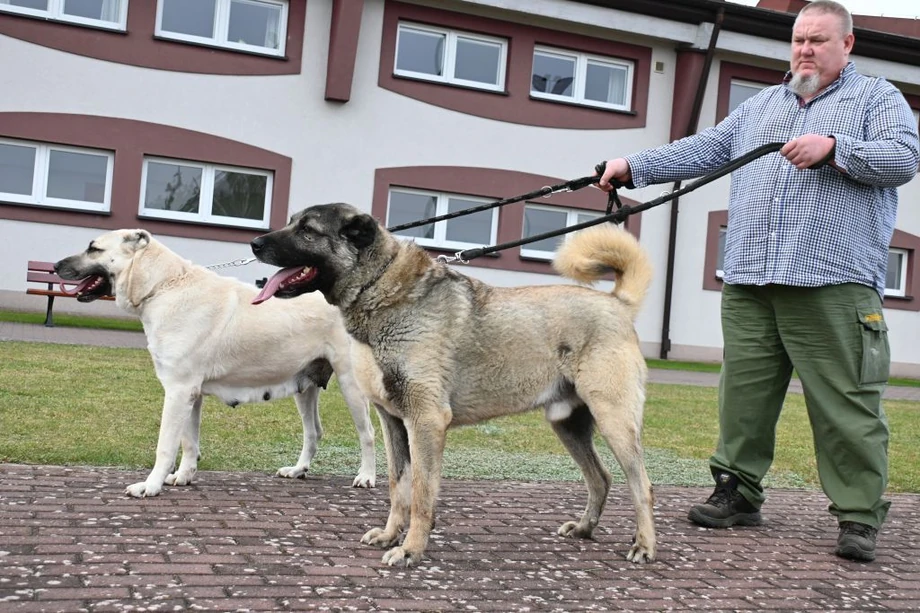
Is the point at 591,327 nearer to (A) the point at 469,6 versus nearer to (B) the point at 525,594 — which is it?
(B) the point at 525,594

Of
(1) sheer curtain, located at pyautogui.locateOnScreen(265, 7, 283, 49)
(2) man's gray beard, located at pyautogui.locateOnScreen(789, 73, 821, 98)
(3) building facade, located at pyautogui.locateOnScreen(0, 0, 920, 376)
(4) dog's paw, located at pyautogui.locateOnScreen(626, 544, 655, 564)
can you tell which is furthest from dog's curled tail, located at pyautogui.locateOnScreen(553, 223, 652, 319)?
(1) sheer curtain, located at pyautogui.locateOnScreen(265, 7, 283, 49)

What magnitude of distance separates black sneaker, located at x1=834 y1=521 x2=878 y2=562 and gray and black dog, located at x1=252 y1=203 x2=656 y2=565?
1.14m

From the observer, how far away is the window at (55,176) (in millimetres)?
17672

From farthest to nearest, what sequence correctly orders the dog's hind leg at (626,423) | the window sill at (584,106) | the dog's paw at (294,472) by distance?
the window sill at (584,106) < the dog's paw at (294,472) < the dog's hind leg at (626,423)

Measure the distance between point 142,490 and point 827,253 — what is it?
416 cm

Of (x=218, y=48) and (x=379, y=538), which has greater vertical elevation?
(x=218, y=48)

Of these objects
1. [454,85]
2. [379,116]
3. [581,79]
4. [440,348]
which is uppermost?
[581,79]

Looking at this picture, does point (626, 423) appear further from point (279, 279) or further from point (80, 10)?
point (80, 10)

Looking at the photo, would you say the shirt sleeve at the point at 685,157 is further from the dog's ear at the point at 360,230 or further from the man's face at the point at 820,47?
the dog's ear at the point at 360,230

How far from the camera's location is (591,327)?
197 inches

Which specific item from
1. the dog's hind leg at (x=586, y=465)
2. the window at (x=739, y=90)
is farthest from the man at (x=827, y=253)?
the window at (x=739, y=90)

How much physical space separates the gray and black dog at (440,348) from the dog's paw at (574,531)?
1.54ft

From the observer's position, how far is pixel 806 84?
561 cm

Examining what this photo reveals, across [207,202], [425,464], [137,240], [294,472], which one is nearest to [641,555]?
[425,464]
